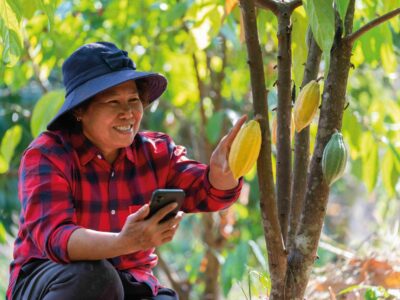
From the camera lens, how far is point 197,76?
11.2 ft

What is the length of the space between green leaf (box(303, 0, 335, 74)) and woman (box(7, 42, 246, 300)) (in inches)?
15.1

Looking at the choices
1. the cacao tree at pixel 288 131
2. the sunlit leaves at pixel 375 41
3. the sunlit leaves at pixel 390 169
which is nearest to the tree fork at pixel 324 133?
the cacao tree at pixel 288 131

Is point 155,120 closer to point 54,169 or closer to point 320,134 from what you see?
point 54,169

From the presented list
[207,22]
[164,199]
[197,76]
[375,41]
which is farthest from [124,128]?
[197,76]

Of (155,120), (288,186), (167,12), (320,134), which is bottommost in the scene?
(155,120)

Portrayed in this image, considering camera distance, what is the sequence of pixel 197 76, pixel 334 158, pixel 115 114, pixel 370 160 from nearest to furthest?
pixel 334 158 → pixel 115 114 → pixel 370 160 → pixel 197 76

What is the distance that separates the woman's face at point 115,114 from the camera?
192cm

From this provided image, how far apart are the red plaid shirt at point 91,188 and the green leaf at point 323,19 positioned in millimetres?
636

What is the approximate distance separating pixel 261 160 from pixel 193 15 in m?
1.24

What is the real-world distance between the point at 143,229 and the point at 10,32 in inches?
20.5

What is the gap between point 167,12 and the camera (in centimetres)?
298

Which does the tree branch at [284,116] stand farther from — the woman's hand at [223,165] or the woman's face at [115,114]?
the woman's face at [115,114]

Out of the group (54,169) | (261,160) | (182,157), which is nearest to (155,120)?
(182,157)

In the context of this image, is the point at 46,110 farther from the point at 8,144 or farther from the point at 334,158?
the point at 334,158
